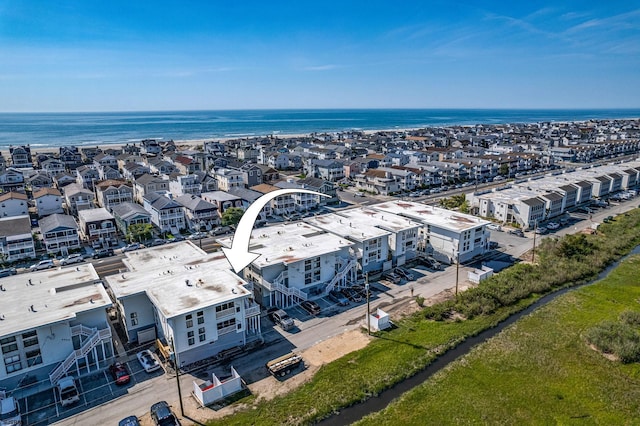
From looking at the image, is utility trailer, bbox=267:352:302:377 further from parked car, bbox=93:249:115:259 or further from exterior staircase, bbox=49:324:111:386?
parked car, bbox=93:249:115:259

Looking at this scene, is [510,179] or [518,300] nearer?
[518,300]

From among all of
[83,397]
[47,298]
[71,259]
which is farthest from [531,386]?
[71,259]

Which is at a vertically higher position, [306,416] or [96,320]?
[96,320]

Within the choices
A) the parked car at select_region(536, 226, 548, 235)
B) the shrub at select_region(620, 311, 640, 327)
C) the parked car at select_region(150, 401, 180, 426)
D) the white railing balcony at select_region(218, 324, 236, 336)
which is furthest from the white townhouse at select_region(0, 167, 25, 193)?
the shrub at select_region(620, 311, 640, 327)

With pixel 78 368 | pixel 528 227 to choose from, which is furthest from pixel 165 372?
pixel 528 227

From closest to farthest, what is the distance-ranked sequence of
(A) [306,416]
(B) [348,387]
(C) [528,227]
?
1. (A) [306,416]
2. (B) [348,387]
3. (C) [528,227]

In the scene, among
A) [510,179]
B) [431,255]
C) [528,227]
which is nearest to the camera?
[431,255]

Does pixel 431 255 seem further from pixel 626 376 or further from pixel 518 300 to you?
pixel 626 376
